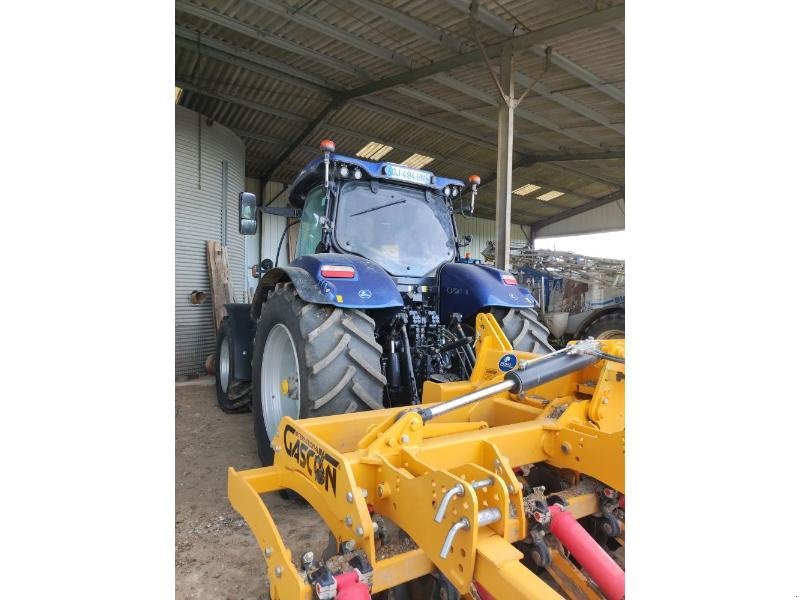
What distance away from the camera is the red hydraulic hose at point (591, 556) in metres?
1.43

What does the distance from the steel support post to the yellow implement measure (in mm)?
4553

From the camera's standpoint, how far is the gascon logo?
1567 millimetres

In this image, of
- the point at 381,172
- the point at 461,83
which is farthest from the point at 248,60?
the point at 381,172

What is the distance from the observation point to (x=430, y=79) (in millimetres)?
7910

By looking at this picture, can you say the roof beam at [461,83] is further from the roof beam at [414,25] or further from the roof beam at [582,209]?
the roof beam at [582,209]

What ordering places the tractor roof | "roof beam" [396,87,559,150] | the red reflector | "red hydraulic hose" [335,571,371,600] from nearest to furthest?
1. "red hydraulic hose" [335,571,371,600]
2. the red reflector
3. the tractor roof
4. "roof beam" [396,87,559,150]

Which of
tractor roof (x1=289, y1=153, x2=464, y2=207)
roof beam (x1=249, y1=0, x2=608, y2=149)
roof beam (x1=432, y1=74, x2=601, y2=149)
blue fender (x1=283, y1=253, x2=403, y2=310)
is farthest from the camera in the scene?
roof beam (x1=432, y1=74, x2=601, y2=149)

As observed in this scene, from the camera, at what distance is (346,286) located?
2791 millimetres

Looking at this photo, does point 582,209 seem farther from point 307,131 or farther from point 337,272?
point 337,272

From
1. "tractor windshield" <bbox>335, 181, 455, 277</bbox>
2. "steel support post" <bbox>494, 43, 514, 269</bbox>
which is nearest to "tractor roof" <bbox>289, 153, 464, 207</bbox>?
"tractor windshield" <bbox>335, 181, 455, 277</bbox>

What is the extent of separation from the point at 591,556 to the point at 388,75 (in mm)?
7775

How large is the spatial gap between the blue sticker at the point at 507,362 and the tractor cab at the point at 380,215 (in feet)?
4.70

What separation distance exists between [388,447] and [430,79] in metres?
7.46

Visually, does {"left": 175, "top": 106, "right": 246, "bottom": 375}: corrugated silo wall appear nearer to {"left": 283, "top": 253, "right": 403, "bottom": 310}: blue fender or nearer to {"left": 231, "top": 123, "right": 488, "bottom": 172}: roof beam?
{"left": 231, "top": 123, "right": 488, "bottom": 172}: roof beam
